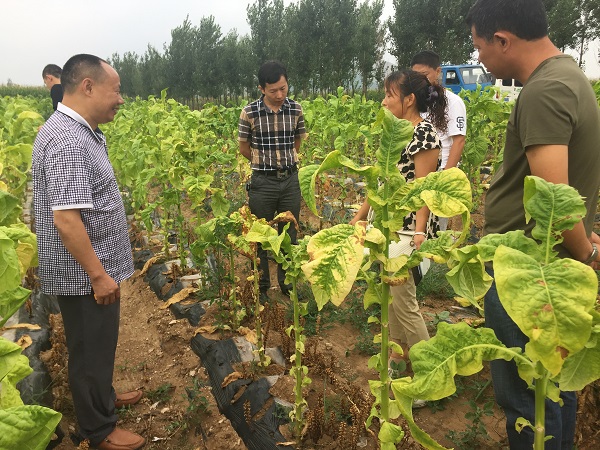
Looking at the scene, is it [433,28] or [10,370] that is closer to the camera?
[10,370]

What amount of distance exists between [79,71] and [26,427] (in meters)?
2.18

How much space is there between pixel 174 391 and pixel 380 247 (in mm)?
2399

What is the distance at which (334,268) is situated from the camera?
1.56 meters

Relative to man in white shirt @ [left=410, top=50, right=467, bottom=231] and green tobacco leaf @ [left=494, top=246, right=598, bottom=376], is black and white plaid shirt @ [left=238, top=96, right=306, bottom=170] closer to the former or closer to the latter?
man in white shirt @ [left=410, top=50, right=467, bottom=231]

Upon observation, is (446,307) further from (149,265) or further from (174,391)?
(149,265)

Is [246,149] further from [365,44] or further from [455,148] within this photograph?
[365,44]

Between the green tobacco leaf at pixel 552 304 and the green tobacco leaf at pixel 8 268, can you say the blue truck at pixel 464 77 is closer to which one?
the green tobacco leaf at pixel 552 304

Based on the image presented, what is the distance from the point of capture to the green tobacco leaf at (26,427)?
93cm

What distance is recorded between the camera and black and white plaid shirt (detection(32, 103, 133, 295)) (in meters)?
2.44

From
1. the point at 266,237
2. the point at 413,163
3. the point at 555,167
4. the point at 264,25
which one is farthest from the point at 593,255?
the point at 264,25

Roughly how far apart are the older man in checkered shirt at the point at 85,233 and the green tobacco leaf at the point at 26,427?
62.5 inches

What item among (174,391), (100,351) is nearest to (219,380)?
(174,391)

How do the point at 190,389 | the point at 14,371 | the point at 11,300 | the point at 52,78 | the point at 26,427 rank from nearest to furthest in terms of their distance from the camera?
1. the point at 26,427
2. the point at 14,371
3. the point at 11,300
4. the point at 190,389
5. the point at 52,78

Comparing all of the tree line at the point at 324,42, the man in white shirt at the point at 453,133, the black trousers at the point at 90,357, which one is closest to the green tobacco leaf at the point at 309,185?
the black trousers at the point at 90,357
